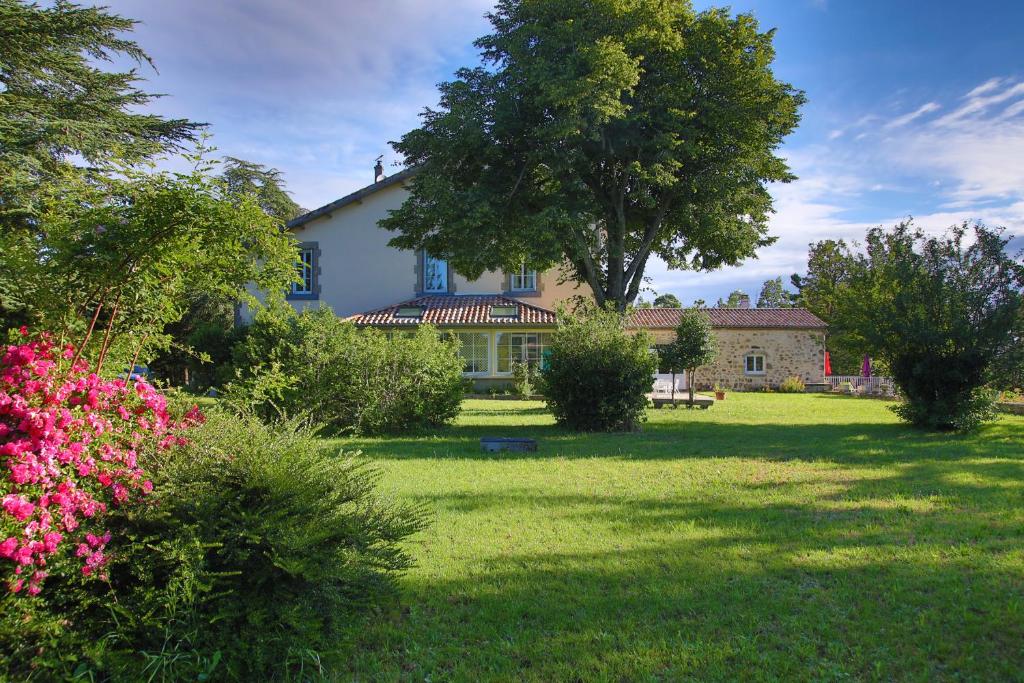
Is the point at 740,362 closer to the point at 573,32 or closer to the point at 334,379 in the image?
the point at 573,32

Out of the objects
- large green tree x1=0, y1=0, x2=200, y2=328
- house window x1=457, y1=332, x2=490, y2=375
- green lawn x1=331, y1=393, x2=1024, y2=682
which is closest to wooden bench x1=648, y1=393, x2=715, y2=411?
house window x1=457, y1=332, x2=490, y2=375

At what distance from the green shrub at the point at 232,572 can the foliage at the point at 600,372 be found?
9563 mm

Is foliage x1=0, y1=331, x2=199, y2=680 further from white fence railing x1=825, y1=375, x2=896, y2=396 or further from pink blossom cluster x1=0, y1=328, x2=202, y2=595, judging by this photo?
white fence railing x1=825, y1=375, x2=896, y2=396

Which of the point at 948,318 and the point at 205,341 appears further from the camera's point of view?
the point at 205,341

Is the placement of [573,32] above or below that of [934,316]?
above

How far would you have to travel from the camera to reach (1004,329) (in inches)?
511

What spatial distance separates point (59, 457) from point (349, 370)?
32.1ft

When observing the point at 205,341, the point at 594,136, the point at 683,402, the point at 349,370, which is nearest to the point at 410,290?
the point at 205,341

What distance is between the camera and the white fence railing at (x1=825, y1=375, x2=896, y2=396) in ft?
91.9

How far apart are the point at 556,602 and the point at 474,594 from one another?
0.55 meters

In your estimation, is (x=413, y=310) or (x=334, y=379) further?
(x=413, y=310)

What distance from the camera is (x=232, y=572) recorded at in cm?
312

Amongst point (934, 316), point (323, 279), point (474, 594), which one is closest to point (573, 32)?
point (934, 316)

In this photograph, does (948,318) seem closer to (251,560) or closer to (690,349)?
(690,349)
